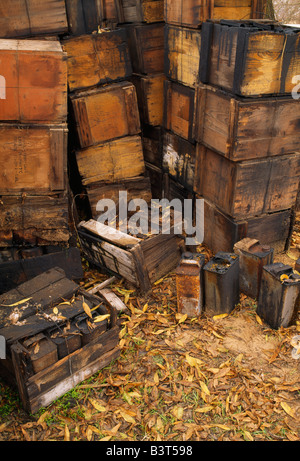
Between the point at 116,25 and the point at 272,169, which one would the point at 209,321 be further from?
the point at 116,25

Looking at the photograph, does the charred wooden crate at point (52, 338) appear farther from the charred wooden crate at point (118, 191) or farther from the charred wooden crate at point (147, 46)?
the charred wooden crate at point (147, 46)

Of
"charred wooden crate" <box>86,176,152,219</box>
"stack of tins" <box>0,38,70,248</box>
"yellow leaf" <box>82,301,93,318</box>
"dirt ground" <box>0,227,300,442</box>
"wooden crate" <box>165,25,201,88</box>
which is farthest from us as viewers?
"charred wooden crate" <box>86,176,152,219</box>

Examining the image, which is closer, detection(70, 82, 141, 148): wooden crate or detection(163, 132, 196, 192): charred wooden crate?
detection(70, 82, 141, 148): wooden crate

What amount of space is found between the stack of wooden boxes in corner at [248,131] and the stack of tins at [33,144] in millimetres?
1806

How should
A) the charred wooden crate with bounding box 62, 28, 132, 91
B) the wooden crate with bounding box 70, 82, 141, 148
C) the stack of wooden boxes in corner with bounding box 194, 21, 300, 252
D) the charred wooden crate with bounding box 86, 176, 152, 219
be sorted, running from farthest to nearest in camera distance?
the charred wooden crate with bounding box 86, 176, 152, 219 < the wooden crate with bounding box 70, 82, 141, 148 < the charred wooden crate with bounding box 62, 28, 132, 91 < the stack of wooden boxes in corner with bounding box 194, 21, 300, 252

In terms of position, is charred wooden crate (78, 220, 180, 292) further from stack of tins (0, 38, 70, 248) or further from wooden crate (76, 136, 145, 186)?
wooden crate (76, 136, 145, 186)

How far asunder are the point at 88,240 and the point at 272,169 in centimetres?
252

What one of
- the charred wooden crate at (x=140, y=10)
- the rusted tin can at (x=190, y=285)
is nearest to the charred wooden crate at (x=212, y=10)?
the charred wooden crate at (x=140, y=10)

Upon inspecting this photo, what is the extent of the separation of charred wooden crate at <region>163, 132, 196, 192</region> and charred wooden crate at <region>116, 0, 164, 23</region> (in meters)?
1.63

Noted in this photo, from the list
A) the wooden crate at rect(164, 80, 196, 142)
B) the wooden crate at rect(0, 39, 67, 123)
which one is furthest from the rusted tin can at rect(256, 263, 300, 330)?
the wooden crate at rect(0, 39, 67, 123)

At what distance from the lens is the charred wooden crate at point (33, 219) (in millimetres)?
4781

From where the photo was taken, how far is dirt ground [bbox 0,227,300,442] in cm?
370

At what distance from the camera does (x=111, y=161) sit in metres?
6.09

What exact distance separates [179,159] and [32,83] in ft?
8.55
